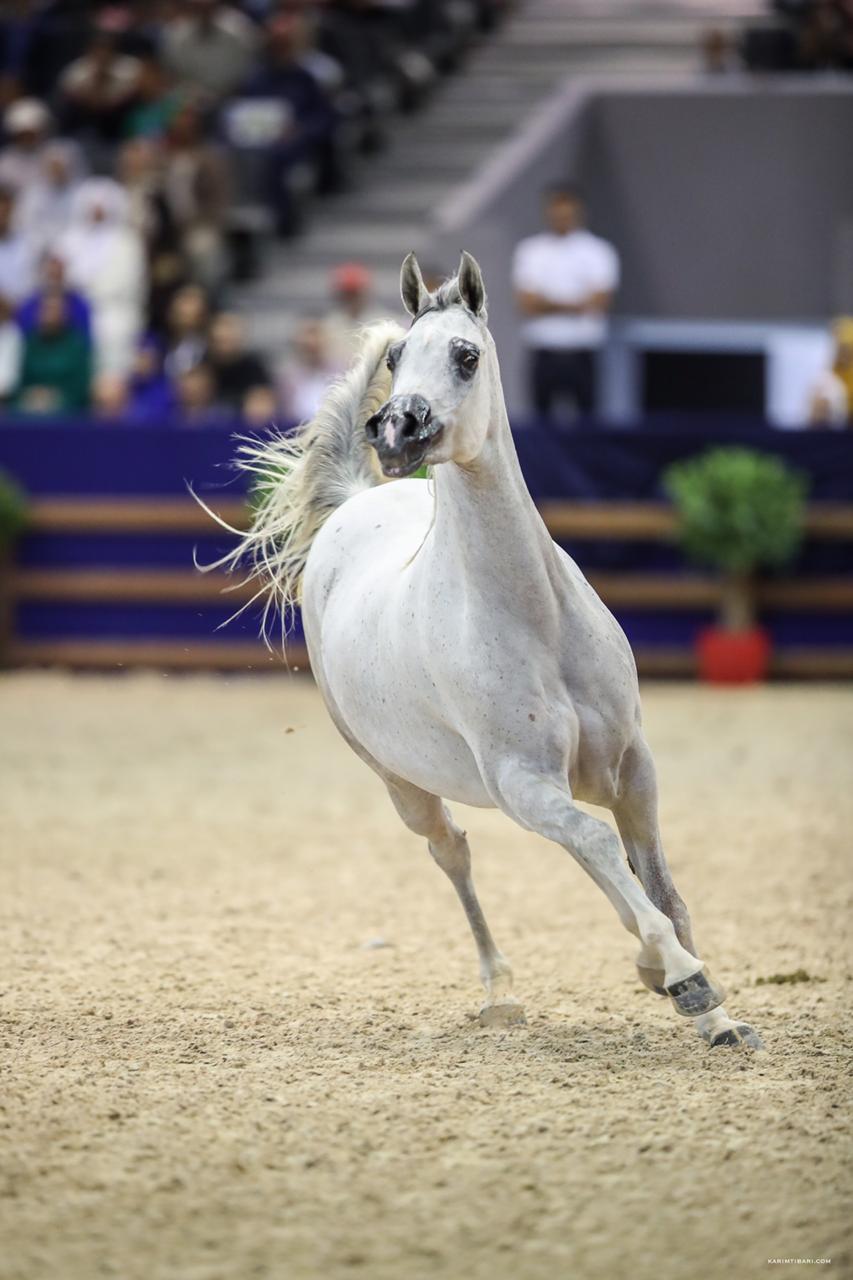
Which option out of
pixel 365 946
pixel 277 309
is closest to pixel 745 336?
pixel 277 309

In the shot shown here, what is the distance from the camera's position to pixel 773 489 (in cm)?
1188

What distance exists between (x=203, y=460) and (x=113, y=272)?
2.52 meters

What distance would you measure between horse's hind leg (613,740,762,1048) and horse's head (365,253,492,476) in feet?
3.00

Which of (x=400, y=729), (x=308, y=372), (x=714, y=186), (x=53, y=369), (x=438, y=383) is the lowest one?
(x=53, y=369)

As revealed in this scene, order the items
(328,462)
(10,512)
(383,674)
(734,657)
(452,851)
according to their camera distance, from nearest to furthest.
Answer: (383,674) → (452,851) → (328,462) → (734,657) → (10,512)

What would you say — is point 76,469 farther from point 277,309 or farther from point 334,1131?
point 334,1131

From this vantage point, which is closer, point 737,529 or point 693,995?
point 693,995

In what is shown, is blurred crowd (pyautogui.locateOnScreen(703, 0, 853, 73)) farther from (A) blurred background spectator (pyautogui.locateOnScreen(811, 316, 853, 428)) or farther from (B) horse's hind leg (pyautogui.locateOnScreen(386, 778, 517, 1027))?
(B) horse's hind leg (pyautogui.locateOnScreen(386, 778, 517, 1027))

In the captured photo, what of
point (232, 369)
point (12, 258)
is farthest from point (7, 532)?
point (12, 258)

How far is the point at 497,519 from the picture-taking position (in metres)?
4.54

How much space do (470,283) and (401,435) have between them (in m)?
0.51

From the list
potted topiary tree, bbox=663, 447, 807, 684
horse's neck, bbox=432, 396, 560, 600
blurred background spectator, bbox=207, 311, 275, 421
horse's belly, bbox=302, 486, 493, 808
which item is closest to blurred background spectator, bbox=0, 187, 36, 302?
blurred background spectator, bbox=207, 311, 275, 421

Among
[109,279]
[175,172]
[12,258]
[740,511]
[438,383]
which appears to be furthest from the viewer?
[12,258]

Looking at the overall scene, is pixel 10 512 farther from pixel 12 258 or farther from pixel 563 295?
pixel 563 295
